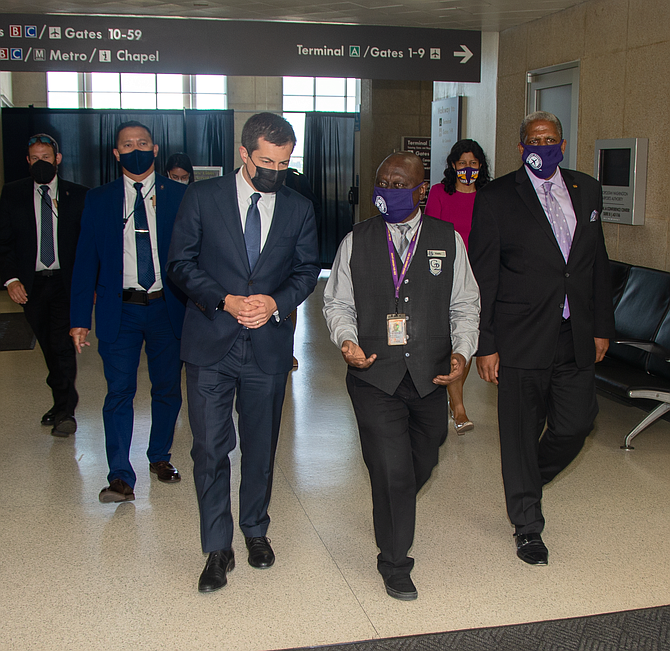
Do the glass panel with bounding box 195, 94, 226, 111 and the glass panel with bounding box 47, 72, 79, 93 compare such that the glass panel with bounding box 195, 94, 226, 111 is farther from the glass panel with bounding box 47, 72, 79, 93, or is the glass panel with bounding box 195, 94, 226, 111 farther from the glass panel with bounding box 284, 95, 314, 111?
the glass panel with bounding box 47, 72, 79, 93

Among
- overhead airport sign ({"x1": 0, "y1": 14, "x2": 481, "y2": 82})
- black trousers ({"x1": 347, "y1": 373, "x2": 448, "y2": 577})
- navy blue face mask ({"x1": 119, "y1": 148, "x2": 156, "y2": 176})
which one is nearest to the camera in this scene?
black trousers ({"x1": 347, "y1": 373, "x2": 448, "y2": 577})

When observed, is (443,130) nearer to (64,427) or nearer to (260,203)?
(64,427)

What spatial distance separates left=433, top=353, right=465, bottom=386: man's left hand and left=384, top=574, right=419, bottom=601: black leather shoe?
0.75 metres

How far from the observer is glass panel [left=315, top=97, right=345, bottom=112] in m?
18.4

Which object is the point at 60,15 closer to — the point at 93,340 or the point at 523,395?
the point at 93,340

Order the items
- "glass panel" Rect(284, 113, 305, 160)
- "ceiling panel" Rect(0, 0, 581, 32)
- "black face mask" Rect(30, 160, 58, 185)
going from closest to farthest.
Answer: "black face mask" Rect(30, 160, 58, 185)
"ceiling panel" Rect(0, 0, 581, 32)
"glass panel" Rect(284, 113, 305, 160)

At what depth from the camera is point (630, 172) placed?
5.26 meters

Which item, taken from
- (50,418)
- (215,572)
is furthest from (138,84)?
(215,572)

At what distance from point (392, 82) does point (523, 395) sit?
832 cm

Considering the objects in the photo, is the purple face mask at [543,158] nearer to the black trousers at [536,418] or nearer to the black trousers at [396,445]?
the black trousers at [536,418]

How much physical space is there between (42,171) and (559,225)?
9.87ft

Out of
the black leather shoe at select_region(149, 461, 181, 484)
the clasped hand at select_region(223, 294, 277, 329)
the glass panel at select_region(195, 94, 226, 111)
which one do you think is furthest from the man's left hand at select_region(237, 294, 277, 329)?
the glass panel at select_region(195, 94, 226, 111)

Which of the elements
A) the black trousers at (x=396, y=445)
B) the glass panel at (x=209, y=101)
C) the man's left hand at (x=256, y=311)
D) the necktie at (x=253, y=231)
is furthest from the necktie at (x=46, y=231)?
the glass panel at (x=209, y=101)

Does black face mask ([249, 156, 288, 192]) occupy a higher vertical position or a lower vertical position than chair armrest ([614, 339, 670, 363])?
higher
